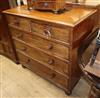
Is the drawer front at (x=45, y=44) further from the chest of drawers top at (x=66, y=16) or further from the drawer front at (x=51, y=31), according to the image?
the chest of drawers top at (x=66, y=16)

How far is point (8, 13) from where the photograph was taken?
1.53 meters

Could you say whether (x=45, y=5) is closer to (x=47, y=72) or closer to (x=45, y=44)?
→ (x=45, y=44)

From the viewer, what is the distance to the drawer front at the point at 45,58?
1338mm

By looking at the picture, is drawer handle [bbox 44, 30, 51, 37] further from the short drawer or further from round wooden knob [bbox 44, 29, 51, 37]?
the short drawer

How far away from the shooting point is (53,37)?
1.22 metres

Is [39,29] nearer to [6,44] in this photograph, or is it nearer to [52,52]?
[52,52]

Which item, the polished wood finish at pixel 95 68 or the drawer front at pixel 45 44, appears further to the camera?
the drawer front at pixel 45 44

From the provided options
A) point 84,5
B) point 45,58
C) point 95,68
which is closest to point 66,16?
point 84,5

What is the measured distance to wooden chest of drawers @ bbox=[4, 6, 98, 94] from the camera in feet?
3.70

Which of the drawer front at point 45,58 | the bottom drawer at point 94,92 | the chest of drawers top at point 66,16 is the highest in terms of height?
the chest of drawers top at point 66,16

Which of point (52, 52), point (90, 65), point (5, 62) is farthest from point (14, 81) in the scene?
point (90, 65)

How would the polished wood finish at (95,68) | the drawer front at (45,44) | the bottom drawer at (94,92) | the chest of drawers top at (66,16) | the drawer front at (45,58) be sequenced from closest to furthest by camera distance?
the polished wood finish at (95,68), the bottom drawer at (94,92), the chest of drawers top at (66,16), the drawer front at (45,44), the drawer front at (45,58)

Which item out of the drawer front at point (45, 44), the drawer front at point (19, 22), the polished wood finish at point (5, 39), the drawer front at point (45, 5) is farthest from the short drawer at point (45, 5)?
the polished wood finish at point (5, 39)

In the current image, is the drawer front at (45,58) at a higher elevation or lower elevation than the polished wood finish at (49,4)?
lower
